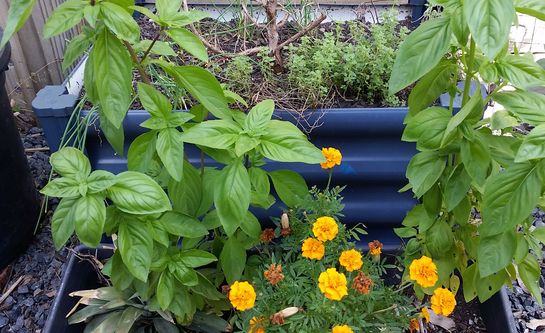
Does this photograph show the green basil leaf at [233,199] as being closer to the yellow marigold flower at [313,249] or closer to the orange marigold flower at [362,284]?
the yellow marigold flower at [313,249]

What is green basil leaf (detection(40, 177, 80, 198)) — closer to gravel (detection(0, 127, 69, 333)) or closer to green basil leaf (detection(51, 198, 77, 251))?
green basil leaf (detection(51, 198, 77, 251))

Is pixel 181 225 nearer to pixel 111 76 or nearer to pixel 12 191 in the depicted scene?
pixel 111 76

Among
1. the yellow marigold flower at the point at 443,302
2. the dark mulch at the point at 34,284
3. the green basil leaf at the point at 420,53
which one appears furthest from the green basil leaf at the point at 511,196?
the dark mulch at the point at 34,284

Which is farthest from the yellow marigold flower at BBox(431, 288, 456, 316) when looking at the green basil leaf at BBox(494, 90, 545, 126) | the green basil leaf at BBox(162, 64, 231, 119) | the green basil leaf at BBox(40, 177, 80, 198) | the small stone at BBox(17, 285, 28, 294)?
the small stone at BBox(17, 285, 28, 294)

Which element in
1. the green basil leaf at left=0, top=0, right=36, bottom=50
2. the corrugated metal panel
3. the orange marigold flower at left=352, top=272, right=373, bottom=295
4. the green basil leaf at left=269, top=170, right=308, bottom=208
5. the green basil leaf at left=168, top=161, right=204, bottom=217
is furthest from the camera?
the corrugated metal panel

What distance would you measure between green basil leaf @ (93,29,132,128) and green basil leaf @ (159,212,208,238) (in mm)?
313

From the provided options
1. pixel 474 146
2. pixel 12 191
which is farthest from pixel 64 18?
pixel 12 191

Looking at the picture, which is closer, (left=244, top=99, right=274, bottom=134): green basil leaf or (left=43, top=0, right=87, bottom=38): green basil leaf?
(left=43, top=0, right=87, bottom=38): green basil leaf

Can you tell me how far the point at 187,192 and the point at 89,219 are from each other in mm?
305

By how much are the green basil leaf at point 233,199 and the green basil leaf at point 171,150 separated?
0.12 meters

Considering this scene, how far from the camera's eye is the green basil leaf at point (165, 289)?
150 centimetres

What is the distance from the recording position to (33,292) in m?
2.18

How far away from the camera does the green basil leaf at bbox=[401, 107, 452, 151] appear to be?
4.63 ft

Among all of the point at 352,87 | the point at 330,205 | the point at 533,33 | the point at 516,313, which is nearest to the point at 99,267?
the point at 330,205
